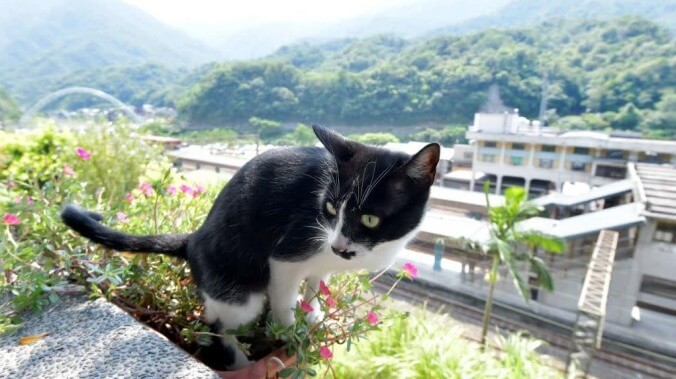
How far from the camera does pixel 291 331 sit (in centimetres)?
65

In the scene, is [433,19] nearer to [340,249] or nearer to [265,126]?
[265,126]

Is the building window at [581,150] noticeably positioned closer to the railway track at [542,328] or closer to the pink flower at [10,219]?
the railway track at [542,328]

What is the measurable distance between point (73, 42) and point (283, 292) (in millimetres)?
13022

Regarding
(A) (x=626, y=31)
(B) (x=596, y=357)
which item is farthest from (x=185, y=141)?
(A) (x=626, y=31)

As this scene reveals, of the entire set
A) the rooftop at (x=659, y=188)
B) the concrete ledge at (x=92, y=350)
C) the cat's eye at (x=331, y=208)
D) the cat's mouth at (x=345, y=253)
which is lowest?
the rooftop at (x=659, y=188)

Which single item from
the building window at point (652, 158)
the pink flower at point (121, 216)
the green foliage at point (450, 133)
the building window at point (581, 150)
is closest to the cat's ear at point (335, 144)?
the pink flower at point (121, 216)

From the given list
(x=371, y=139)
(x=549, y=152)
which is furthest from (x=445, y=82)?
(x=371, y=139)

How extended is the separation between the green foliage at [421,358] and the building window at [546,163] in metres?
3.12

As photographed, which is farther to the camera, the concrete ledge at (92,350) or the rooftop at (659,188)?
the rooftop at (659,188)

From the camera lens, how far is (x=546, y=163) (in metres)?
4.66

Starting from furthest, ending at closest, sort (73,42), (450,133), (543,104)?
(73,42)
(543,104)
(450,133)

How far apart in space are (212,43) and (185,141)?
8.28m

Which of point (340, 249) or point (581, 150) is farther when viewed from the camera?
point (581, 150)

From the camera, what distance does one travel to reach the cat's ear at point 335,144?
2.28 ft
